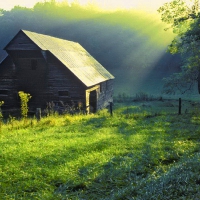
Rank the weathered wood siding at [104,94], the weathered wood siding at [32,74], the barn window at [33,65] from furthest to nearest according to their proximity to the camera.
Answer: the weathered wood siding at [104,94], the barn window at [33,65], the weathered wood siding at [32,74]

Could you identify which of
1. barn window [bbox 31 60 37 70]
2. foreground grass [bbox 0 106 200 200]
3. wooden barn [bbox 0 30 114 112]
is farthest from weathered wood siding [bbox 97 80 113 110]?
foreground grass [bbox 0 106 200 200]

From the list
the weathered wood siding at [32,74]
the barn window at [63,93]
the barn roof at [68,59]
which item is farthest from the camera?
the weathered wood siding at [32,74]

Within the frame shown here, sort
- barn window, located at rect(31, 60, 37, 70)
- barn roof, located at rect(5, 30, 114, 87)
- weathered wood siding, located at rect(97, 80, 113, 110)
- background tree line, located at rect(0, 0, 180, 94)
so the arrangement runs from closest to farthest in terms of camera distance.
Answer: barn roof, located at rect(5, 30, 114, 87) < barn window, located at rect(31, 60, 37, 70) < weathered wood siding, located at rect(97, 80, 113, 110) < background tree line, located at rect(0, 0, 180, 94)

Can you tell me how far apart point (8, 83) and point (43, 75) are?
4.09 metres

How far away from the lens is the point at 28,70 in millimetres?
25953

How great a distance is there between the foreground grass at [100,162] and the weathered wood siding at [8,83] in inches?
493

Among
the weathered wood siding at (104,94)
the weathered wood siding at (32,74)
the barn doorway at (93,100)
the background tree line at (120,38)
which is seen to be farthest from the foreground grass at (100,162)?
the background tree line at (120,38)

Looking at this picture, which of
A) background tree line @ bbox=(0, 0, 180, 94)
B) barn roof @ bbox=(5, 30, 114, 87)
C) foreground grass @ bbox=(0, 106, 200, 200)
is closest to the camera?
foreground grass @ bbox=(0, 106, 200, 200)

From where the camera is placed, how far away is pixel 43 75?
83.9 feet

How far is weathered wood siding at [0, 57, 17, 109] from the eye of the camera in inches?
1042

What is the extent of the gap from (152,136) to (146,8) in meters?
85.6

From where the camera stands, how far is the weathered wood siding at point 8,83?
26458mm

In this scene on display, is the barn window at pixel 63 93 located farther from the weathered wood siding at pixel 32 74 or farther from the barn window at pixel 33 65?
the barn window at pixel 33 65

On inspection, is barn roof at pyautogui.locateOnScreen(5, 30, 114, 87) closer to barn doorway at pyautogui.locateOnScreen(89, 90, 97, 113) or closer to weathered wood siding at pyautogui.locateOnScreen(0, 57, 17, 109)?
barn doorway at pyautogui.locateOnScreen(89, 90, 97, 113)
